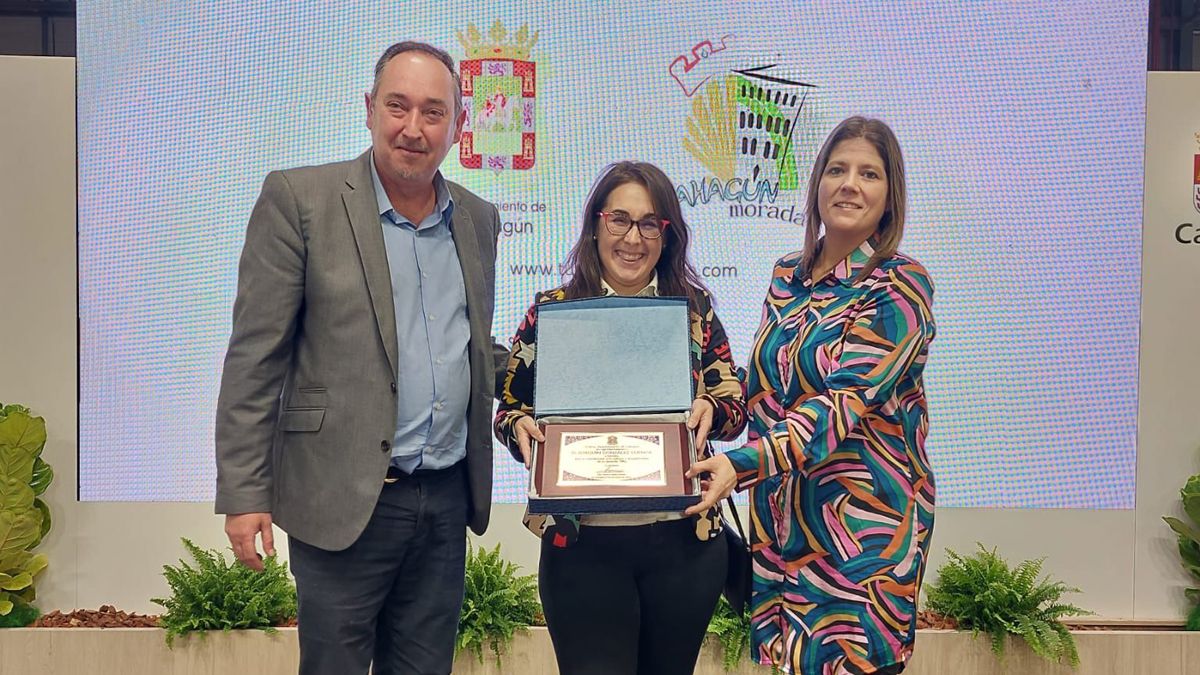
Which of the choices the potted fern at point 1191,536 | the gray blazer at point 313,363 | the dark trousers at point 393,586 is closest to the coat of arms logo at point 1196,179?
the potted fern at point 1191,536

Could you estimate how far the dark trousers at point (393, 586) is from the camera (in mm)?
2293

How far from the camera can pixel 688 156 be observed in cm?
425

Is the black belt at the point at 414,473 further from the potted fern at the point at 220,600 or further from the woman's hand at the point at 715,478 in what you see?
the potted fern at the point at 220,600

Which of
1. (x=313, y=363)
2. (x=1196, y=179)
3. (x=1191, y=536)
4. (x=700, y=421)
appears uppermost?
(x=1196, y=179)

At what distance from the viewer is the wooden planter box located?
3.95m

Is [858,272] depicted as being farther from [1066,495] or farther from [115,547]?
[115,547]

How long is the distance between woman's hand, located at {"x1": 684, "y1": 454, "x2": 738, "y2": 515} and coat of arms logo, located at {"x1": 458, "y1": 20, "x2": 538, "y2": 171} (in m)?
2.29

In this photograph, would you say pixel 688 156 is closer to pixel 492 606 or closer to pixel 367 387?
pixel 492 606

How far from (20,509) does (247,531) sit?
2.26 metres

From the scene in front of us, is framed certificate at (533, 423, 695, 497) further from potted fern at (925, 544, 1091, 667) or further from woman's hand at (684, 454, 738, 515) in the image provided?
potted fern at (925, 544, 1091, 667)

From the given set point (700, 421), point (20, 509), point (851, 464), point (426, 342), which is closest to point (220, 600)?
point (20, 509)

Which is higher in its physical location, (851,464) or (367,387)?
(367,387)

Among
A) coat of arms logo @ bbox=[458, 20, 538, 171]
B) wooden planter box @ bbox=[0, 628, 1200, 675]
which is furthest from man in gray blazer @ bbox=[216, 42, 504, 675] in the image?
coat of arms logo @ bbox=[458, 20, 538, 171]

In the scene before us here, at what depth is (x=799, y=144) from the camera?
427 cm
